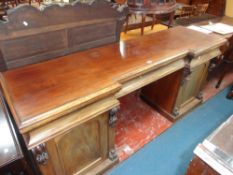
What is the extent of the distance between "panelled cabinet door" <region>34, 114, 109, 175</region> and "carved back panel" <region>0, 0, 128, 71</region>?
542 millimetres

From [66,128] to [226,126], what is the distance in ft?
2.22

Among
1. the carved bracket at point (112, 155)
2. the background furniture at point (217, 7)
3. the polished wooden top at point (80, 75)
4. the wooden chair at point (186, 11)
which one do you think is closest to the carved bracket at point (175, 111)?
the polished wooden top at point (80, 75)

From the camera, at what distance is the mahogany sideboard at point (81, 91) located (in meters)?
0.76

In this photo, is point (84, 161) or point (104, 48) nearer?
point (84, 161)

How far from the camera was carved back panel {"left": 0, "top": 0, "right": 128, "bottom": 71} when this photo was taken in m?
0.98

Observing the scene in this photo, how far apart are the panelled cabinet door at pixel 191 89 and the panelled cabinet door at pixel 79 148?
2.90 feet

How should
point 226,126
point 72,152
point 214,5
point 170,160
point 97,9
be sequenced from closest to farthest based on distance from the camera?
A: point 226,126 < point 72,152 < point 97,9 < point 170,160 < point 214,5

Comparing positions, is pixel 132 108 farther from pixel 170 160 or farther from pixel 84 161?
pixel 84 161

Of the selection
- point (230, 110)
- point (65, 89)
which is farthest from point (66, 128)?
point (230, 110)

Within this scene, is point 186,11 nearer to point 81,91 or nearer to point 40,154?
point 81,91

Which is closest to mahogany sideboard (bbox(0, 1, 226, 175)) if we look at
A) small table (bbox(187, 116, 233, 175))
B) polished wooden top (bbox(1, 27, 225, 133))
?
polished wooden top (bbox(1, 27, 225, 133))

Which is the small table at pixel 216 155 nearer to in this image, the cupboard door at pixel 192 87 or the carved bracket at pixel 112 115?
the carved bracket at pixel 112 115

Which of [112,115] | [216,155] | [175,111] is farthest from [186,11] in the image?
[216,155]

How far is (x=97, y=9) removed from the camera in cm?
124
